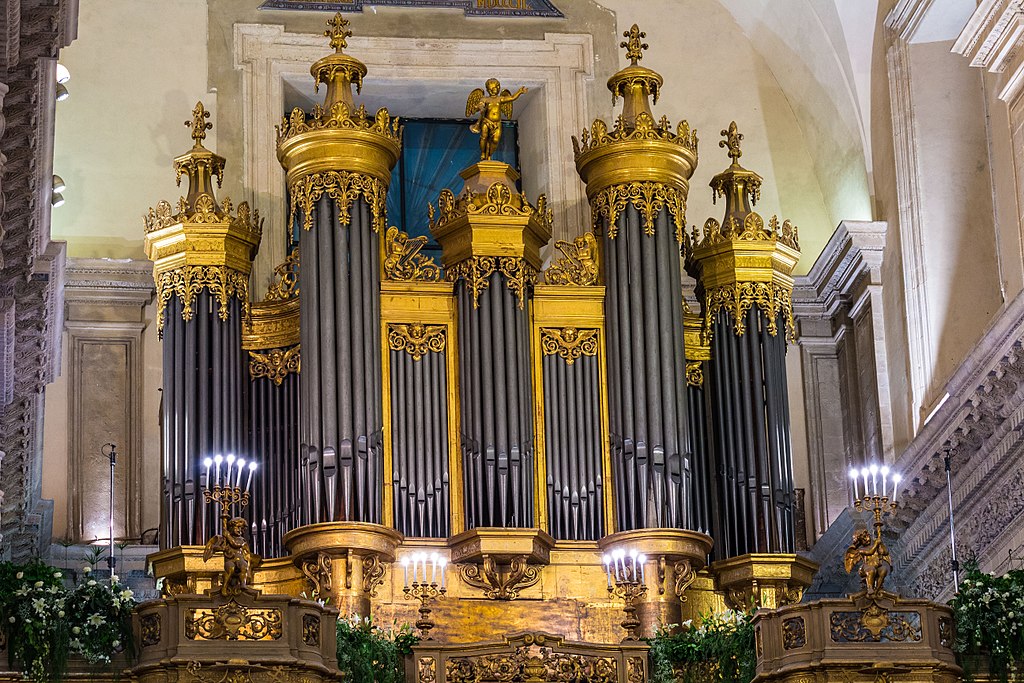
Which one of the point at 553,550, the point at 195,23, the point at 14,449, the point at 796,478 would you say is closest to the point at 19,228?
the point at 14,449

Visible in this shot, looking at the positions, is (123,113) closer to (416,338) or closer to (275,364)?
(275,364)

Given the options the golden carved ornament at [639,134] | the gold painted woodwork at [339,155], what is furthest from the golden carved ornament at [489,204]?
the golden carved ornament at [639,134]

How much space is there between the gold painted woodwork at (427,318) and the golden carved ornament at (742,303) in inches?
105

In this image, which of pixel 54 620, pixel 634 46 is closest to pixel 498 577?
pixel 54 620

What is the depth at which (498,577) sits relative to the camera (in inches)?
861

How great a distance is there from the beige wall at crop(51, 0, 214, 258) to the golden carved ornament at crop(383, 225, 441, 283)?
3.65 metres

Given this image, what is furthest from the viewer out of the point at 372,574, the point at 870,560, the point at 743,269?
the point at 743,269

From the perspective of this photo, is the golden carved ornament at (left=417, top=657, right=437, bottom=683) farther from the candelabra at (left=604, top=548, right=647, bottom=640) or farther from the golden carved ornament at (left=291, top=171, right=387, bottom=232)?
the golden carved ornament at (left=291, top=171, right=387, bottom=232)

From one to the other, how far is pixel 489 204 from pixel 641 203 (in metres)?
1.57

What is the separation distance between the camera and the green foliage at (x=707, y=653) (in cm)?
1983

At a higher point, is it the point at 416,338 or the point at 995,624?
the point at 416,338

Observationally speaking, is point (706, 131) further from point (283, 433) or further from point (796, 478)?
point (283, 433)

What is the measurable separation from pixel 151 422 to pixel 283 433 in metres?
3.08

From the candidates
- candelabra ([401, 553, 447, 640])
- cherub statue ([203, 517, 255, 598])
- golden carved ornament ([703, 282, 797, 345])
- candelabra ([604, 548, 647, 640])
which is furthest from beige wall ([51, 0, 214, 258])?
cherub statue ([203, 517, 255, 598])
